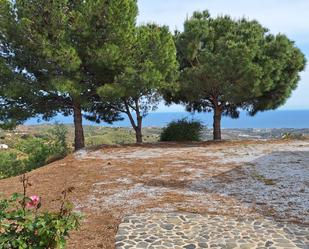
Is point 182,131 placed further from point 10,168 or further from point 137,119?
point 10,168

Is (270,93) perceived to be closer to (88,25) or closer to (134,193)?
(88,25)

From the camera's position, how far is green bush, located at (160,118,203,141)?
63.7 ft

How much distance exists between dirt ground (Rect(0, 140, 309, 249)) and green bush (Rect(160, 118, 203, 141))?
4.62m

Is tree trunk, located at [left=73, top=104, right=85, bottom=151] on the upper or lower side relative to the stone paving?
upper

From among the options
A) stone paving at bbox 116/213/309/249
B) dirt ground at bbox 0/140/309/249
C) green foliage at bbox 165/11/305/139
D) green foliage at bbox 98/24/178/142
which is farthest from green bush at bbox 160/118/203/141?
stone paving at bbox 116/213/309/249

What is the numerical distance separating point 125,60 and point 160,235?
1030cm

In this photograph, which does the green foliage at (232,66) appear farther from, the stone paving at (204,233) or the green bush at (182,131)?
the stone paving at (204,233)

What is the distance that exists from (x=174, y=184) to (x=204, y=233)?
3.40m

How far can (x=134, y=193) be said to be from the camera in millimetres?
8406

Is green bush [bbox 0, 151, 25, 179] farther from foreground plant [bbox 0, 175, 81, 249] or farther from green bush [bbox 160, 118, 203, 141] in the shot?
foreground plant [bbox 0, 175, 81, 249]

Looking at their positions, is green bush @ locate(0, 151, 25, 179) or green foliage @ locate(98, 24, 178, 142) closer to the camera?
green foliage @ locate(98, 24, 178, 142)

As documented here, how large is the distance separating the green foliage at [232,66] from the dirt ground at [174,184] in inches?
138

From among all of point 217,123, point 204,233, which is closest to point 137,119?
point 217,123

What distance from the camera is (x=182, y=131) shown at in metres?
19.4
